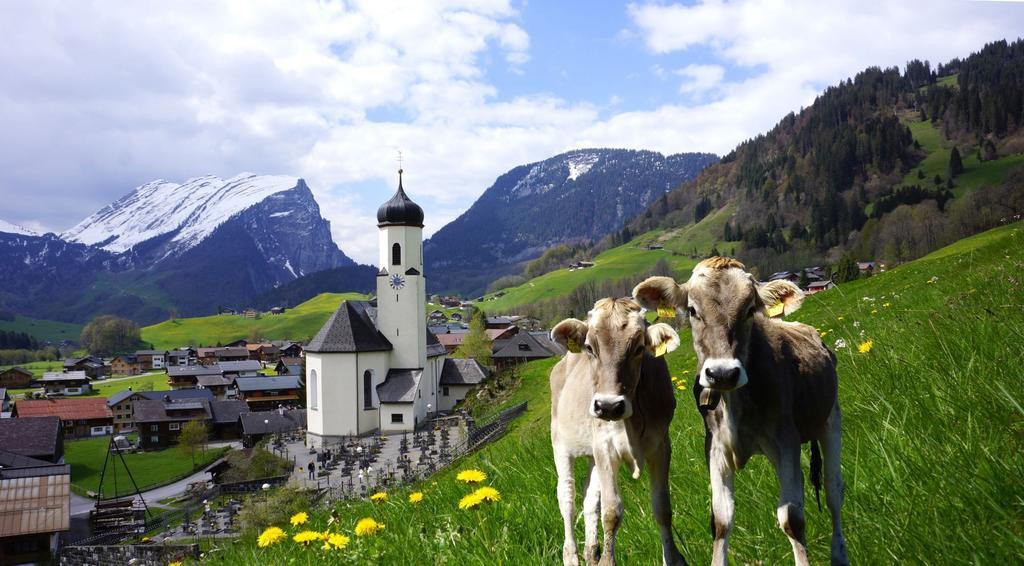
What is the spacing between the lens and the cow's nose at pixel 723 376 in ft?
6.21

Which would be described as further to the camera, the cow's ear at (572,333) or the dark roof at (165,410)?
the dark roof at (165,410)

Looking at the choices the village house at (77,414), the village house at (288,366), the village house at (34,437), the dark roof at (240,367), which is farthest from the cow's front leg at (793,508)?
the dark roof at (240,367)

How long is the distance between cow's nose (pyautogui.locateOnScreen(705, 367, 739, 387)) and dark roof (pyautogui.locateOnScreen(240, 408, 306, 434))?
239 ft

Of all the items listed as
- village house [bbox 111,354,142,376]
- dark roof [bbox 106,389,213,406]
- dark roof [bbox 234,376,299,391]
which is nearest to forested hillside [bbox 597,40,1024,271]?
dark roof [bbox 234,376,299,391]

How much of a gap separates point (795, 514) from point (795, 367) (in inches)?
22.6

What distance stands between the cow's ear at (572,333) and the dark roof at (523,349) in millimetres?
83267

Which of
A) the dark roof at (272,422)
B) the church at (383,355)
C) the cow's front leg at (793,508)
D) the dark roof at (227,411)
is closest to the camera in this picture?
the cow's front leg at (793,508)

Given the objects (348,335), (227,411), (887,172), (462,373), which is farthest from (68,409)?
(887,172)

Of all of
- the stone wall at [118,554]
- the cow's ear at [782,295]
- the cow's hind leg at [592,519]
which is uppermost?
the cow's ear at [782,295]

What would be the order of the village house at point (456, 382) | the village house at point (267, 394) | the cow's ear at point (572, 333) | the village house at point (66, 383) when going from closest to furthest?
1. the cow's ear at point (572, 333)
2. the village house at point (456, 382)
3. the village house at point (267, 394)
4. the village house at point (66, 383)

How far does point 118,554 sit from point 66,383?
128 meters

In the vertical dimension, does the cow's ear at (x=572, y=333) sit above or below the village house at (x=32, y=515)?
above

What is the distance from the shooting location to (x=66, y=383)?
128 m

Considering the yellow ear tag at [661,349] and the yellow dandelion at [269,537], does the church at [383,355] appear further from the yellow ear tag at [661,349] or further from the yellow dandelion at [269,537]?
the yellow ear tag at [661,349]
